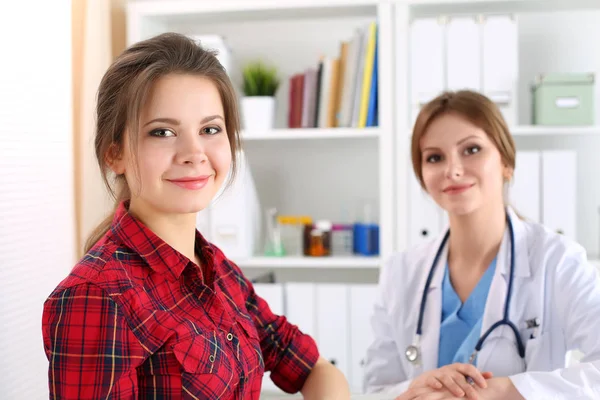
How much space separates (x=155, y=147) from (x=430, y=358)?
35.6 inches

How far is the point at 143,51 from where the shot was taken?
3.39 ft

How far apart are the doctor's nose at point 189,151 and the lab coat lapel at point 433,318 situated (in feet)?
2.75

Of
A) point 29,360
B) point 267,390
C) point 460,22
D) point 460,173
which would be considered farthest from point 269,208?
point 29,360

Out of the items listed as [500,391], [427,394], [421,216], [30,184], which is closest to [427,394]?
[427,394]

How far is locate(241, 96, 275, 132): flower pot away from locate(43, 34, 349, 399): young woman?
1.21 m

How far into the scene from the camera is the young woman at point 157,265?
876 mm

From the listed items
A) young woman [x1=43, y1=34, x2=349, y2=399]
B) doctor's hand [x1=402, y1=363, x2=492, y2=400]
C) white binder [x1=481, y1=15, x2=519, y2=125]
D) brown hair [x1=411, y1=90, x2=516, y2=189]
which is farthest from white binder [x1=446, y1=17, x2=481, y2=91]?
young woman [x1=43, y1=34, x2=349, y2=399]

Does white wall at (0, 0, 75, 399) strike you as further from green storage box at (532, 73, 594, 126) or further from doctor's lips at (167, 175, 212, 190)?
green storage box at (532, 73, 594, 126)

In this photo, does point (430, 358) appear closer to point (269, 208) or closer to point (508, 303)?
point (508, 303)

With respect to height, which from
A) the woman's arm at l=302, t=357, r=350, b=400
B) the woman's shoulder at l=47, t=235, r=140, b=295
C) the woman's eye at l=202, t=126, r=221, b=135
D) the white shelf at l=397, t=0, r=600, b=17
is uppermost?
the white shelf at l=397, t=0, r=600, b=17

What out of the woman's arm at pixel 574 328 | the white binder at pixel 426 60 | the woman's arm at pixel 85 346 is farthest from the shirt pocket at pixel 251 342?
the white binder at pixel 426 60

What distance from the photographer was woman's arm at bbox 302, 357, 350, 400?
1188 millimetres

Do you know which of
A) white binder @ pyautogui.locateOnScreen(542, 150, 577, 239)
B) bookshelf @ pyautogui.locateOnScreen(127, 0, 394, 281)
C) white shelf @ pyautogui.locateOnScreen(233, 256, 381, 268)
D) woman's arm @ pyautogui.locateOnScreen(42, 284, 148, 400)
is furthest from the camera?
bookshelf @ pyautogui.locateOnScreen(127, 0, 394, 281)

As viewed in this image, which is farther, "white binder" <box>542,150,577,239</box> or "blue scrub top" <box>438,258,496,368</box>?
"white binder" <box>542,150,577,239</box>
